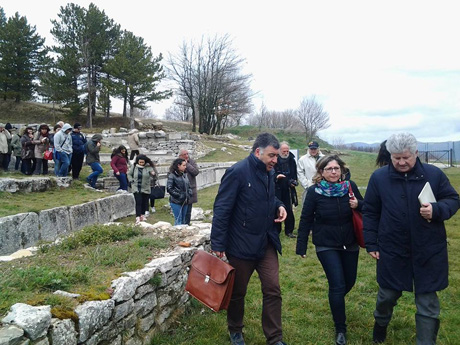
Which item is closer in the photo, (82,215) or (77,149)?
(82,215)

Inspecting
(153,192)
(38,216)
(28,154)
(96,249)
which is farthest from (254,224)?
(28,154)

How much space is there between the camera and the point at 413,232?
301 cm

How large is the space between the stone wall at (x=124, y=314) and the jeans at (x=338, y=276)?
162cm

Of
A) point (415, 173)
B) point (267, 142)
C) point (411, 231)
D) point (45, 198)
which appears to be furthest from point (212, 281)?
point (45, 198)

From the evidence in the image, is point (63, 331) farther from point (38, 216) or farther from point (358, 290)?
point (38, 216)

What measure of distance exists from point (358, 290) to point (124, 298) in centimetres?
315

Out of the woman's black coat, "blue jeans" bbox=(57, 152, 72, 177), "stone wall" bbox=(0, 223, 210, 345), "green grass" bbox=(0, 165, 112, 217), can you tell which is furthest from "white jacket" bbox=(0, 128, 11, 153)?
the woman's black coat

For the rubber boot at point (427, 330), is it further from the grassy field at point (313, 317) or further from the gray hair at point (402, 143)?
the gray hair at point (402, 143)

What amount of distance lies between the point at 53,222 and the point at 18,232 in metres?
0.86

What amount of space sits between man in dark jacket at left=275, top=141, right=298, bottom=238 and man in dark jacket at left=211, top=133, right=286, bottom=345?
316 centimetres

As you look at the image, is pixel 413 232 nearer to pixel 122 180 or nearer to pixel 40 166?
pixel 122 180

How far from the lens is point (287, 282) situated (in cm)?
514

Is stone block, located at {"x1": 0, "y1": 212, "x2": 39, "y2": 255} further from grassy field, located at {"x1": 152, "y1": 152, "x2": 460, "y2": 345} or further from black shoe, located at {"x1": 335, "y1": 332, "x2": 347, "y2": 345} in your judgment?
black shoe, located at {"x1": 335, "y1": 332, "x2": 347, "y2": 345}

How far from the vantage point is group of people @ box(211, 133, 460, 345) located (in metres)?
3.00
